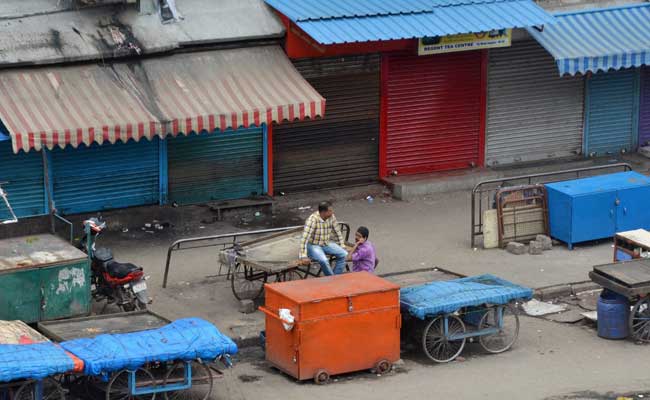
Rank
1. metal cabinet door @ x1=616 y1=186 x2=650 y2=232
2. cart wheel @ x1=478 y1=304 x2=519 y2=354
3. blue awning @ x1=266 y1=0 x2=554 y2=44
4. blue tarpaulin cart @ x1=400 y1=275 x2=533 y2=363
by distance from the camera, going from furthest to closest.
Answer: blue awning @ x1=266 y1=0 x2=554 y2=44, metal cabinet door @ x1=616 y1=186 x2=650 y2=232, cart wheel @ x1=478 y1=304 x2=519 y2=354, blue tarpaulin cart @ x1=400 y1=275 x2=533 y2=363

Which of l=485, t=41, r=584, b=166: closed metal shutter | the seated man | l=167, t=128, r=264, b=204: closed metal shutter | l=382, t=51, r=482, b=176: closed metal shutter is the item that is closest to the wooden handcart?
the seated man

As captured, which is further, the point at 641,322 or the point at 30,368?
the point at 641,322

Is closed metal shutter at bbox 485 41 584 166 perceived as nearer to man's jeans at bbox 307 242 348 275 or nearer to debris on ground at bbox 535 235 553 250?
debris on ground at bbox 535 235 553 250

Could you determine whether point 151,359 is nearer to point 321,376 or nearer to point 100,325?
point 100,325

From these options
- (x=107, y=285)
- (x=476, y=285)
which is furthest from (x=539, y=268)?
Result: (x=107, y=285)

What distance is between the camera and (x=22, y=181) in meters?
21.2

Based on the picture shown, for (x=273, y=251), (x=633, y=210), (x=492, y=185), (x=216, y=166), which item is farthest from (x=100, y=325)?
(x=492, y=185)

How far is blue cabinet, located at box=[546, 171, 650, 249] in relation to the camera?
836 inches

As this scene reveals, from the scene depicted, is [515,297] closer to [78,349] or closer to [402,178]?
[78,349]

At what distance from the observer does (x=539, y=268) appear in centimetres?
2061

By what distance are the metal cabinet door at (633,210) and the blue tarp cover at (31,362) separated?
9888 millimetres

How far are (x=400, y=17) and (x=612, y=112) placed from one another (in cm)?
587

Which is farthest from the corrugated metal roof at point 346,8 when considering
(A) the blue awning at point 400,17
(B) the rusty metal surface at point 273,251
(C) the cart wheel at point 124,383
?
(C) the cart wheel at point 124,383

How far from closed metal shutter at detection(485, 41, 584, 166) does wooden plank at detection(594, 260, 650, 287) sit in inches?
293
